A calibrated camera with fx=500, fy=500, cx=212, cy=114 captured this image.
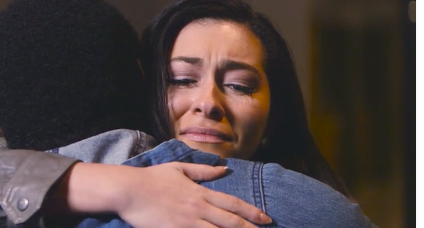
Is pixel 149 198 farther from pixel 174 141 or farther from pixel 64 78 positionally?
pixel 64 78

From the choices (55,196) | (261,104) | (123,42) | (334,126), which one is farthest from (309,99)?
(55,196)

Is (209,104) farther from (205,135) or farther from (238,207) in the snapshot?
(238,207)

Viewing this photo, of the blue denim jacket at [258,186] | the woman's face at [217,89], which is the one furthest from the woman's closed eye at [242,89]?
the blue denim jacket at [258,186]

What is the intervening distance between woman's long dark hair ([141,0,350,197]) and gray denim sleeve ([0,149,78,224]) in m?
0.29

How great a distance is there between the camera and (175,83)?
3.06 ft

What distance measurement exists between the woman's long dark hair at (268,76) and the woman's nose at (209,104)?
7cm

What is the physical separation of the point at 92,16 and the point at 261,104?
0.38 metres

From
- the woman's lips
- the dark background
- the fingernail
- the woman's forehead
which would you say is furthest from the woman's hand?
the dark background

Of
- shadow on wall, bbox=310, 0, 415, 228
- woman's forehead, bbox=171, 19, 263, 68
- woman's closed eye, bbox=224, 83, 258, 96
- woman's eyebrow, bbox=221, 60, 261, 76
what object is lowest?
→ shadow on wall, bbox=310, 0, 415, 228

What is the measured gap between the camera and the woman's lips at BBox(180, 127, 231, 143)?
0.87m

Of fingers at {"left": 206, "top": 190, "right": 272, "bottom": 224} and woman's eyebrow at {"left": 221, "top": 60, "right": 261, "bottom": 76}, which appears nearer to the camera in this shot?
fingers at {"left": 206, "top": 190, "right": 272, "bottom": 224}

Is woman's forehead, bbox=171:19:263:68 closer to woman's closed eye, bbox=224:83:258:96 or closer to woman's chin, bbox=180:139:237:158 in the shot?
woman's closed eye, bbox=224:83:258:96

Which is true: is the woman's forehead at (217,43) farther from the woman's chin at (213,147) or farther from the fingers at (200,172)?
the fingers at (200,172)

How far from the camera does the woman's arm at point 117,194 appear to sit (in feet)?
2.05
